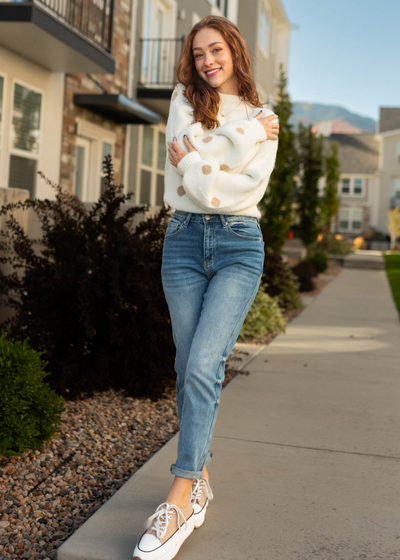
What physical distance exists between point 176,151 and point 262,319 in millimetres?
4981

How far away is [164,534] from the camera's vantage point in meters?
2.17

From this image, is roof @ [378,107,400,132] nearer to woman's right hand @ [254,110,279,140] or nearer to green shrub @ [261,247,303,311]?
green shrub @ [261,247,303,311]

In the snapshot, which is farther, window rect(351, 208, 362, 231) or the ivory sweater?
Result: window rect(351, 208, 362, 231)

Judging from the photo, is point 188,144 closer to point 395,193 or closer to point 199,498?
point 199,498

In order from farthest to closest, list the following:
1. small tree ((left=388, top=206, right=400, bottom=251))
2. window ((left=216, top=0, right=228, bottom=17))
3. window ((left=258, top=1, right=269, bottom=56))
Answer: small tree ((left=388, top=206, right=400, bottom=251))
window ((left=258, top=1, right=269, bottom=56))
window ((left=216, top=0, right=228, bottom=17))

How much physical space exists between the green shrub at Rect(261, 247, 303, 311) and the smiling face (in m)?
5.49

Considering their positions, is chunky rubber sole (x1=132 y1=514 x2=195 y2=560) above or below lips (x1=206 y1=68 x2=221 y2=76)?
below

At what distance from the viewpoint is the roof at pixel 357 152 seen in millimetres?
44906

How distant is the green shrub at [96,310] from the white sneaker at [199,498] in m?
1.72

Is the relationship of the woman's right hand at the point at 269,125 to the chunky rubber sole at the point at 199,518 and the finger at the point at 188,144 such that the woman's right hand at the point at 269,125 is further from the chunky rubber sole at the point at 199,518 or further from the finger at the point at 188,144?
the chunky rubber sole at the point at 199,518

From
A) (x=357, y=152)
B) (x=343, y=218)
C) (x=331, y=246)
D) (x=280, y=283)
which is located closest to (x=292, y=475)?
(x=280, y=283)

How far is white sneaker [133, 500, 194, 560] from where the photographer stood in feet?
7.00

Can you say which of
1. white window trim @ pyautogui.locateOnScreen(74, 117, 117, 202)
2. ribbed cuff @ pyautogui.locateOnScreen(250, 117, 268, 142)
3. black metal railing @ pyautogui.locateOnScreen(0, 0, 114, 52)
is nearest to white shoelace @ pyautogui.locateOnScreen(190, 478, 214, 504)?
ribbed cuff @ pyautogui.locateOnScreen(250, 117, 268, 142)

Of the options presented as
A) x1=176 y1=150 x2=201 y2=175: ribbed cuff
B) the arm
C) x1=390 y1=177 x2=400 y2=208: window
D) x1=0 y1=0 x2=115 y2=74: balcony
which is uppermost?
x1=390 y1=177 x2=400 y2=208: window
